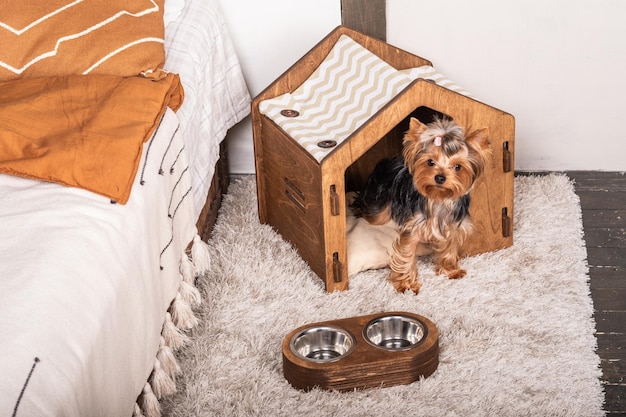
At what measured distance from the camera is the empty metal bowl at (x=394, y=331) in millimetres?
2184

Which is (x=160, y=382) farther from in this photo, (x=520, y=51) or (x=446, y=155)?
(x=520, y=51)

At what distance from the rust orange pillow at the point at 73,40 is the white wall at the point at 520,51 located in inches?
32.1

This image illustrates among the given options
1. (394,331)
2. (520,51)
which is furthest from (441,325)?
(520,51)

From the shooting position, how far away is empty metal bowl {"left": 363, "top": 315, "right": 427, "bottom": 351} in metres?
2.18

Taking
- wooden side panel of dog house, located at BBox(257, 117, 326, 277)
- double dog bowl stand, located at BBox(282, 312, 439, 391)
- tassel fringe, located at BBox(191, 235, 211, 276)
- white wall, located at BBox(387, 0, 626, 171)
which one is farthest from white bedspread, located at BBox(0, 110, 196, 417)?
white wall, located at BBox(387, 0, 626, 171)

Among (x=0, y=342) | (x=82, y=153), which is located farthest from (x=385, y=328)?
(x=0, y=342)

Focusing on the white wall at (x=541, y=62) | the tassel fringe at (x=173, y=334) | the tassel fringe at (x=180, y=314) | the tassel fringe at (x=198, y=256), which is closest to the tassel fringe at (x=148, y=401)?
the tassel fringe at (x=173, y=334)

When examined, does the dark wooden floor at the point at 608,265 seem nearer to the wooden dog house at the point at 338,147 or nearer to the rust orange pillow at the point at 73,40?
the wooden dog house at the point at 338,147

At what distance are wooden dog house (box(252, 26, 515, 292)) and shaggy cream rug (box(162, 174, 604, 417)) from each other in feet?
0.29

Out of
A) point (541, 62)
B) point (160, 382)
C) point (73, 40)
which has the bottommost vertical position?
point (160, 382)

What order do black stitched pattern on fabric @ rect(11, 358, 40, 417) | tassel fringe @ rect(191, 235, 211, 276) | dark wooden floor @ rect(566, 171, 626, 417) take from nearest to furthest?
black stitched pattern on fabric @ rect(11, 358, 40, 417) → dark wooden floor @ rect(566, 171, 626, 417) → tassel fringe @ rect(191, 235, 211, 276)

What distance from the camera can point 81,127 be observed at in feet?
6.39

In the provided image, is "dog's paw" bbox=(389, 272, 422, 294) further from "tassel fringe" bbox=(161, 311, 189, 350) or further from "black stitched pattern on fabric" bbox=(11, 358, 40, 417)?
"black stitched pattern on fabric" bbox=(11, 358, 40, 417)

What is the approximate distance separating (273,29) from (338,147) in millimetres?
914
